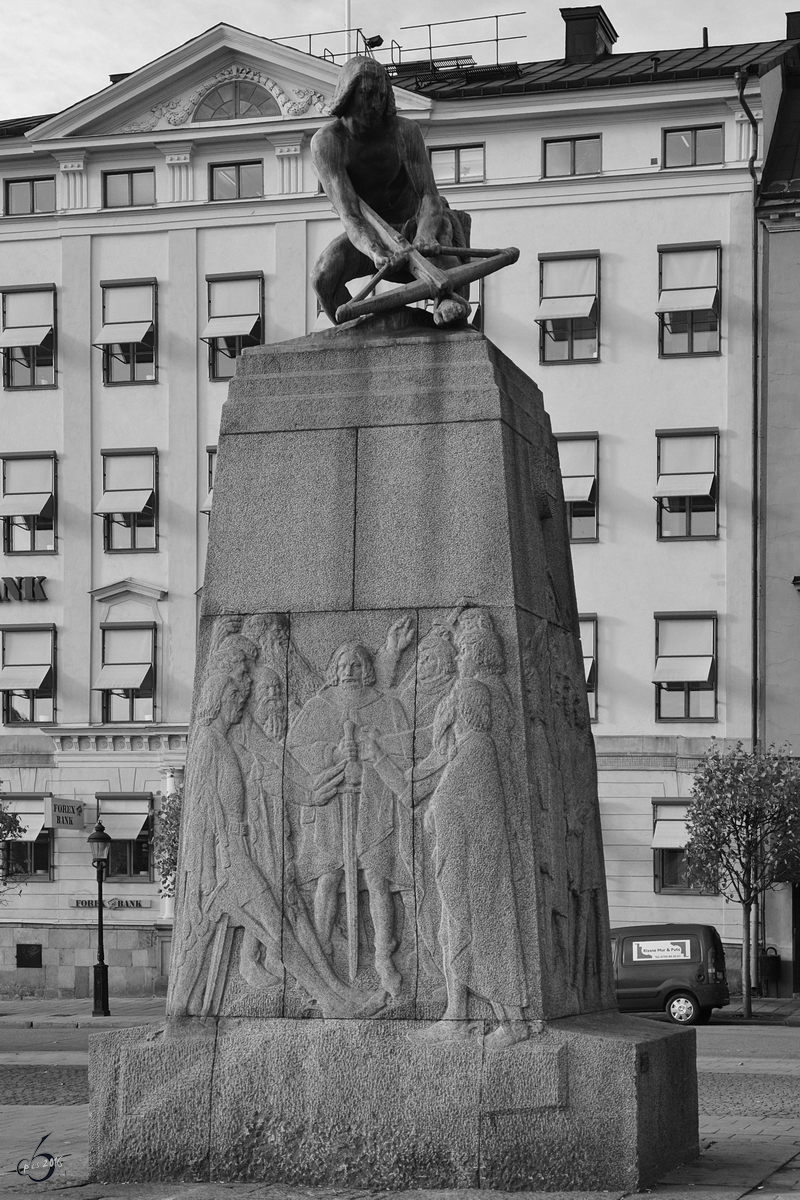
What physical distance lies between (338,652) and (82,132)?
36.9 m

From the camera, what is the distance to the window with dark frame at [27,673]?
146 ft

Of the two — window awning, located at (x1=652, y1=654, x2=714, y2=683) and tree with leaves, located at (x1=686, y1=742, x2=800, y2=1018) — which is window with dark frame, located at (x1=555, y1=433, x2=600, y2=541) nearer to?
window awning, located at (x1=652, y1=654, x2=714, y2=683)

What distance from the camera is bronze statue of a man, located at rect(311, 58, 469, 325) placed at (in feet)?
38.1

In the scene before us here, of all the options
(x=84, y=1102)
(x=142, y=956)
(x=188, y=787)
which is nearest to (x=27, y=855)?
(x=142, y=956)

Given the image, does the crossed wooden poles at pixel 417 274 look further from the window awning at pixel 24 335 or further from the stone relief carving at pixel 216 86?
the window awning at pixel 24 335

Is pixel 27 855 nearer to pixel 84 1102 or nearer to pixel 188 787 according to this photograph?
pixel 84 1102

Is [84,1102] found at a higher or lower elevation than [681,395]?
lower

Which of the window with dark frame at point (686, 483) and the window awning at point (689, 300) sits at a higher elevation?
the window awning at point (689, 300)

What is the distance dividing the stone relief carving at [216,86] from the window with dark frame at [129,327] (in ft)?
11.7

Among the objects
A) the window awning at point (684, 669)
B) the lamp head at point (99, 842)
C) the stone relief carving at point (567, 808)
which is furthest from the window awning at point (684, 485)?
the stone relief carving at point (567, 808)

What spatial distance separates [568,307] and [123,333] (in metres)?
10.1

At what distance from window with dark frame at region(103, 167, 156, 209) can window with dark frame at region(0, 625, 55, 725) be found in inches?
388

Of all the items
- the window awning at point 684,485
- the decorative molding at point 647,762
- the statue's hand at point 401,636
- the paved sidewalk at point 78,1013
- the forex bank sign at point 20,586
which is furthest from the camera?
the forex bank sign at point 20,586

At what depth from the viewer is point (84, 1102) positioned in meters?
17.5
